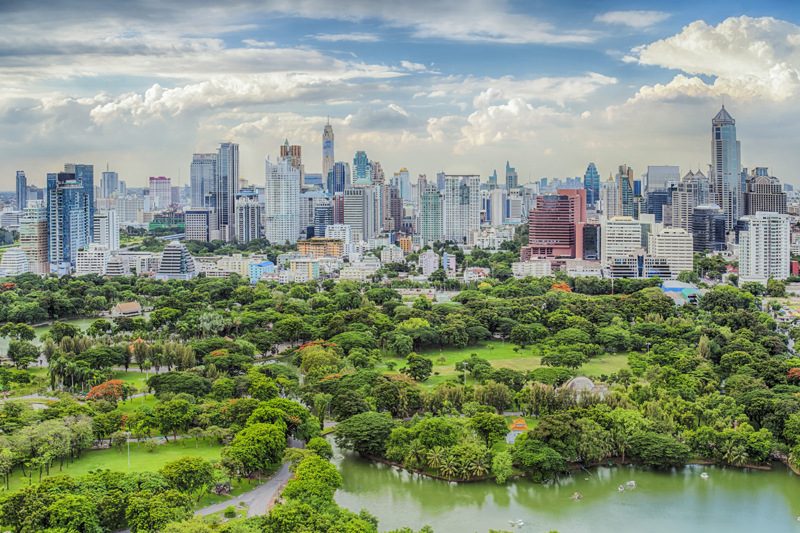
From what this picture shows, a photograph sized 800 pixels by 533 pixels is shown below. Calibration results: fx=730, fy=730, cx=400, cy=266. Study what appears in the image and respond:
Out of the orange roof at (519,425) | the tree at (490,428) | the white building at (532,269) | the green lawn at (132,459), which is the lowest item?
the green lawn at (132,459)

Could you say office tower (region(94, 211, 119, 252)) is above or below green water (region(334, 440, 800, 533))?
above

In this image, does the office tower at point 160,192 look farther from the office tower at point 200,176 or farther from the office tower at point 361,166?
the office tower at point 361,166

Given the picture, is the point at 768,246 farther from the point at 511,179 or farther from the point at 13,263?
the point at 511,179

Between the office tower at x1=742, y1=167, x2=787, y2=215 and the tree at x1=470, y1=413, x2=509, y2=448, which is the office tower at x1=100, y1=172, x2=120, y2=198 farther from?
the tree at x1=470, y1=413, x2=509, y2=448

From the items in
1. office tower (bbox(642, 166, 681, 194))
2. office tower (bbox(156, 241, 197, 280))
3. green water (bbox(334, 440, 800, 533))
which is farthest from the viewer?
office tower (bbox(642, 166, 681, 194))

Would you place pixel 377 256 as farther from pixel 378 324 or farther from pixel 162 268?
pixel 378 324

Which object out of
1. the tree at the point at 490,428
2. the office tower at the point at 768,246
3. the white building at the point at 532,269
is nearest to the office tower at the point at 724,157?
the office tower at the point at 768,246

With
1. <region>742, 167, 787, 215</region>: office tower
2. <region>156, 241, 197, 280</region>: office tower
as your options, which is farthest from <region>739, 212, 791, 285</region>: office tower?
<region>156, 241, 197, 280</region>: office tower
